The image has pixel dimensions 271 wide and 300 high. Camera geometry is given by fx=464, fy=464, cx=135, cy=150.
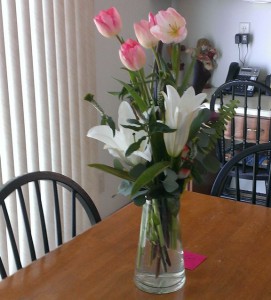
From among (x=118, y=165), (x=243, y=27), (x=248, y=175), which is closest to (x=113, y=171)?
(x=118, y=165)

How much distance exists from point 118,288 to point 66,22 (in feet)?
4.96

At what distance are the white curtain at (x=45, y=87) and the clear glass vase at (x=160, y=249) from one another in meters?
1.11

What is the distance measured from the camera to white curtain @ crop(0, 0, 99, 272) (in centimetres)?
Answer: 196

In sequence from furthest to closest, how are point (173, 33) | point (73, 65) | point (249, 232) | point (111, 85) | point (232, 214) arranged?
point (111, 85)
point (73, 65)
point (232, 214)
point (249, 232)
point (173, 33)

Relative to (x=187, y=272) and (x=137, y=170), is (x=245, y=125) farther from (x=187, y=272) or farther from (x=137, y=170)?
(x=137, y=170)

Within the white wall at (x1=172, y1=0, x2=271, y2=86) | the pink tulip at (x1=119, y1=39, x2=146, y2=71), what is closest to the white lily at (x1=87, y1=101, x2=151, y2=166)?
the pink tulip at (x1=119, y1=39, x2=146, y2=71)

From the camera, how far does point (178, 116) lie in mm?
923

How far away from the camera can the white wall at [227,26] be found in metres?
3.01

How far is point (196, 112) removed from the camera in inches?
37.8

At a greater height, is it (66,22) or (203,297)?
(66,22)

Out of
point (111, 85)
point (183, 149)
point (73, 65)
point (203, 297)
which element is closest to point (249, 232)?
point (203, 297)

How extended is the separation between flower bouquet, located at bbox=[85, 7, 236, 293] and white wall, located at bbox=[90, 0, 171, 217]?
5.59ft

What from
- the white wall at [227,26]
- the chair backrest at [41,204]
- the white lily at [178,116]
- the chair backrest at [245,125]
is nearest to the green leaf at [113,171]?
the white lily at [178,116]

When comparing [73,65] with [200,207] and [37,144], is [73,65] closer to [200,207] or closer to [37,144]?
[37,144]
